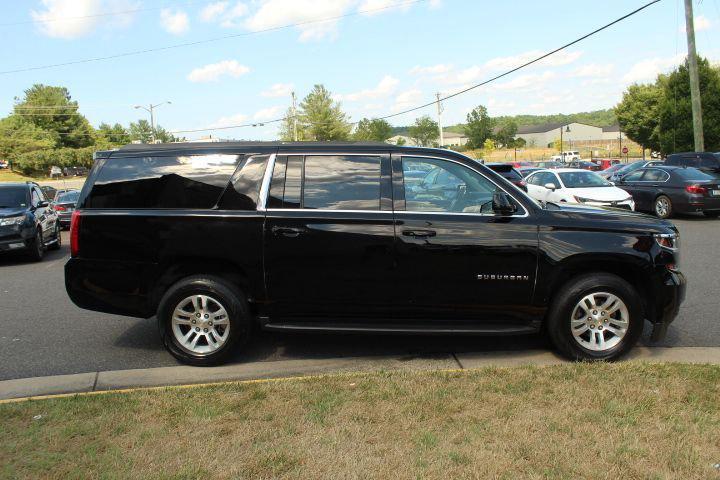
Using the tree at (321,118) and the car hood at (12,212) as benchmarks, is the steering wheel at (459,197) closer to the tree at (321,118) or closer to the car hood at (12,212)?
the car hood at (12,212)

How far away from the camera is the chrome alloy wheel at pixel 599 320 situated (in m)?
4.96

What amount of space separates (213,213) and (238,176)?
0.39 metres

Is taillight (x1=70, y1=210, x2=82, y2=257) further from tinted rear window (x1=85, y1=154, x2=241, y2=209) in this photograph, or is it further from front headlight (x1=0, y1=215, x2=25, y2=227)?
front headlight (x1=0, y1=215, x2=25, y2=227)

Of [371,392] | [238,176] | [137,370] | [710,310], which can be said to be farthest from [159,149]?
[710,310]

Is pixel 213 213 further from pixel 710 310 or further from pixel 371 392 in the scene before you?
pixel 710 310

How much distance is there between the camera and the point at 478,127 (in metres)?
105

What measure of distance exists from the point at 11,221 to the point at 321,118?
58557 mm

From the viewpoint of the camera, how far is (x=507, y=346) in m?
5.60

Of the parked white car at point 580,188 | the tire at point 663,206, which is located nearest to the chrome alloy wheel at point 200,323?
the parked white car at point 580,188

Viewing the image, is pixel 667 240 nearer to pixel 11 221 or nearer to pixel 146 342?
pixel 146 342

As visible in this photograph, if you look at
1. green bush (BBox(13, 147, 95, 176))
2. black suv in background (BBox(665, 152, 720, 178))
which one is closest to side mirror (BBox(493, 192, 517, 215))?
black suv in background (BBox(665, 152, 720, 178))

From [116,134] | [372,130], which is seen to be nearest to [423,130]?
[372,130]

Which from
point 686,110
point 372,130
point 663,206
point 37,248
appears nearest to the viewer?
point 37,248

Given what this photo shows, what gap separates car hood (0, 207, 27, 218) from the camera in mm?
11739
